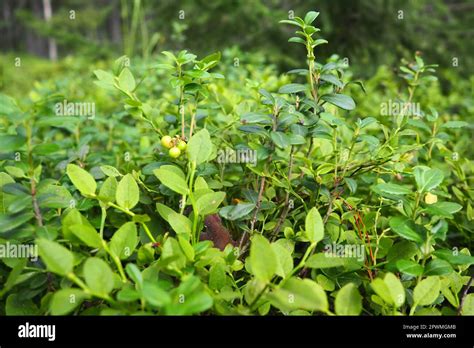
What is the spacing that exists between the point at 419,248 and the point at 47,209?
693mm

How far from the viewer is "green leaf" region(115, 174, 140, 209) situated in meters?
0.83

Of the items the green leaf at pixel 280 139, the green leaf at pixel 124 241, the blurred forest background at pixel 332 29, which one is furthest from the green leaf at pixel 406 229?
the blurred forest background at pixel 332 29

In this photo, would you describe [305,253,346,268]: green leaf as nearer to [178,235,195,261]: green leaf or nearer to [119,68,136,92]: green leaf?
[178,235,195,261]: green leaf

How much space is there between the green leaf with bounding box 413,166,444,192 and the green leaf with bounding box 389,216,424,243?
0.06 metres

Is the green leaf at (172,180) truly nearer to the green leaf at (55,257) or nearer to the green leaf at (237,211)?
the green leaf at (237,211)

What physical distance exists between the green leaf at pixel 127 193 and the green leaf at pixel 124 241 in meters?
0.05

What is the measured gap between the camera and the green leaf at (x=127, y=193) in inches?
32.7

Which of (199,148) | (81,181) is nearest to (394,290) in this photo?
(199,148)

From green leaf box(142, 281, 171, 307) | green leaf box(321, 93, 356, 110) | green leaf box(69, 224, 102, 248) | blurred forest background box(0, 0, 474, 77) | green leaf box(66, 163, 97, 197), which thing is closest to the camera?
green leaf box(142, 281, 171, 307)

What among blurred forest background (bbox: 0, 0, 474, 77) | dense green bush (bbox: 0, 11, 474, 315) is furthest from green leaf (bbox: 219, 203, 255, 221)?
blurred forest background (bbox: 0, 0, 474, 77)

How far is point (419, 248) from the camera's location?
804mm

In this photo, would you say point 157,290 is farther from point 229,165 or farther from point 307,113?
point 229,165

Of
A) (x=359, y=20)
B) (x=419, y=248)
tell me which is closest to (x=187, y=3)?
(x=359, y=20)
